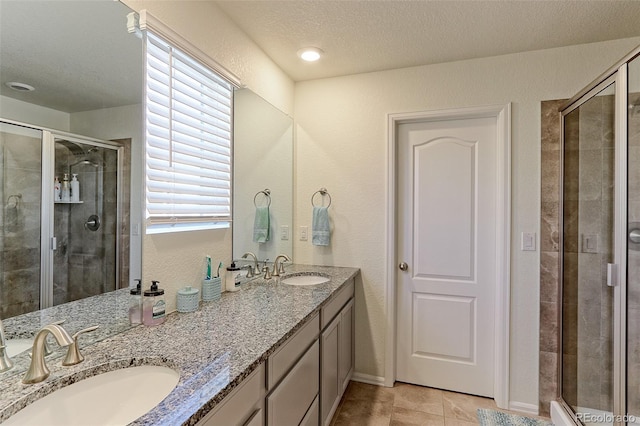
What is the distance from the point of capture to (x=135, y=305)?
4.19ft

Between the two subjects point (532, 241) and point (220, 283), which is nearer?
point (220, 283)

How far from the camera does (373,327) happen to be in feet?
8.20

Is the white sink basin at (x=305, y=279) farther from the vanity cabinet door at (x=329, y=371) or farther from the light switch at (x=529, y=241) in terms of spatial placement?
the light switch at (x=529, y=241)

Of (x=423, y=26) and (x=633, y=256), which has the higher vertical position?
(x=423, y=26)

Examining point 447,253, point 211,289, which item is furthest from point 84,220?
point 447,253

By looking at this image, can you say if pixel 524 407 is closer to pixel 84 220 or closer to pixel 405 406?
pixel 405 406

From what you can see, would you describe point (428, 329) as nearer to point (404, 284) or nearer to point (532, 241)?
point (404, 284)

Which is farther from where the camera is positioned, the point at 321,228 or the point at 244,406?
the point at 321,228

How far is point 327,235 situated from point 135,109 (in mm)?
1610

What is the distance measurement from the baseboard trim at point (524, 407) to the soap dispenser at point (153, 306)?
2.32m

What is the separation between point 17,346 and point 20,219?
1.19 feet

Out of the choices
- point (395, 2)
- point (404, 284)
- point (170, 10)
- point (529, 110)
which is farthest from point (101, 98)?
point (529, 110)
